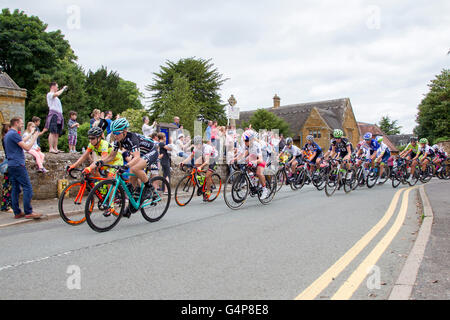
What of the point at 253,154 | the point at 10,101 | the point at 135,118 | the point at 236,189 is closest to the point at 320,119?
the point at 135,118

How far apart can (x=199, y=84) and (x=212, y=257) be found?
46.5 metres

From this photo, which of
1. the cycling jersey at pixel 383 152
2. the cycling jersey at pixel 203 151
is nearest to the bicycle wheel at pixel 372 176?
the cycling jersey at pixel 383 152

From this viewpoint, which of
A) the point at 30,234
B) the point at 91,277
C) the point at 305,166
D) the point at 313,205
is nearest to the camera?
the point at 91,277

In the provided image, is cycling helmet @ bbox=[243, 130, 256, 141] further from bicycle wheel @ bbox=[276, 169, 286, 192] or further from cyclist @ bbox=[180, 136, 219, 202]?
A: bicycle wheel @ bbox=[276, 169, 286, 192]

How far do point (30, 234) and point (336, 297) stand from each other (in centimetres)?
558

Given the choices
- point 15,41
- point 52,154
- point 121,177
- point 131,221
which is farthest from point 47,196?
point 15,41

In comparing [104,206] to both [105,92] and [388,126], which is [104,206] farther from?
[388,126]

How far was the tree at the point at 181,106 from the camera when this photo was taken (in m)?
39.8

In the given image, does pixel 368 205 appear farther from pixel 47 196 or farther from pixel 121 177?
pixel 47 196

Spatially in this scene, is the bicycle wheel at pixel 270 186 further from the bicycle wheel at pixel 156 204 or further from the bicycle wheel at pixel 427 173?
the bicycle wheel at pixel 427 173

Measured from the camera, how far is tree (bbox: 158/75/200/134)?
39844mm

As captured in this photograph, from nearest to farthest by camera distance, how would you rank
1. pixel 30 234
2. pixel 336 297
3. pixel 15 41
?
pixel 336 297 → pixel 30 234 → pixel 15 41

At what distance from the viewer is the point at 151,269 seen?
14.8 feet

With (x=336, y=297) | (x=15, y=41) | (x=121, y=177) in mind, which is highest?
(x=15, y=41)
